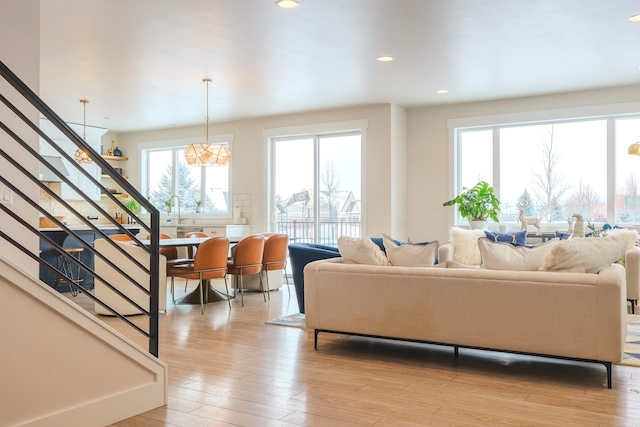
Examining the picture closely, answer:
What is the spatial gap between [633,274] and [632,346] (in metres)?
1.69

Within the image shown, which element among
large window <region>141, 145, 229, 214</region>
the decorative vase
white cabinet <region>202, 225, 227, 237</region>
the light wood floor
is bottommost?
the light wood floor

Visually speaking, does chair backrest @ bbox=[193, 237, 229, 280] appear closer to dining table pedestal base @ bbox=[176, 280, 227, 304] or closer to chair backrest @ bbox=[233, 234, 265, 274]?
chair backrest @ bbox=[233, 234, 265, 274]

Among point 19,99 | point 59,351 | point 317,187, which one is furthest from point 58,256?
point 59,351

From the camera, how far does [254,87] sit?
7.38 m

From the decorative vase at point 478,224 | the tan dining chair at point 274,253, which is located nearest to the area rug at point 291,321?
the tan dining chair at point 274,253

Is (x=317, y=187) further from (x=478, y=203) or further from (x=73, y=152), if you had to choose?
(x=73, y=152)

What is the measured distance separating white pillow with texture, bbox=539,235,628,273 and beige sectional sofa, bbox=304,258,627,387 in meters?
0.08

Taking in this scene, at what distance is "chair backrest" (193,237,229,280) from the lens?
20.0 ft

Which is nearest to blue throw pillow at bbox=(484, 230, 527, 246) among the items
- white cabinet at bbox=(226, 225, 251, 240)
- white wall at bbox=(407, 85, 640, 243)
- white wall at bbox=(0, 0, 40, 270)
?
white wall at bbox=(407, 85, 640, 243)

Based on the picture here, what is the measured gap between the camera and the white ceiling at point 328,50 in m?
4.62

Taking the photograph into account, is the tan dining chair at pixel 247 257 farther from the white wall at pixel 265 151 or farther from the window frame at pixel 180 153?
the window frame at pixel 180 153

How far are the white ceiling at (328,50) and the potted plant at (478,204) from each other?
1.33 metres

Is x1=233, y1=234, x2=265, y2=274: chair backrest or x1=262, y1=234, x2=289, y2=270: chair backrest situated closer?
x1=233, y1=234, x2=265, y2=274: chair backrest

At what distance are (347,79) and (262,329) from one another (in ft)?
10.8
